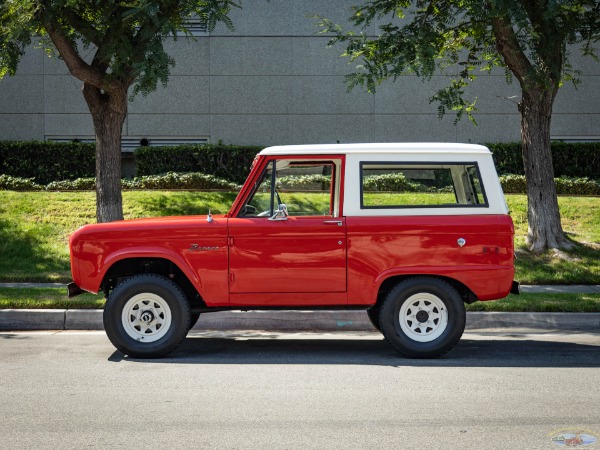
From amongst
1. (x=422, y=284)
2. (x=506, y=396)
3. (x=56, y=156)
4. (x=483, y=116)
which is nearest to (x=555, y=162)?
(x=483, y=116)

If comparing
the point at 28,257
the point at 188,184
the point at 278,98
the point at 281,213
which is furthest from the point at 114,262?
the point at 278,98

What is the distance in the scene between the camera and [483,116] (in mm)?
21719

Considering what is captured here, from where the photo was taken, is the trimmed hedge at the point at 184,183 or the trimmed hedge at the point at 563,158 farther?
the trimmed hedge at the point at 563,158

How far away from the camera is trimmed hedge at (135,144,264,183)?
66.5 feet

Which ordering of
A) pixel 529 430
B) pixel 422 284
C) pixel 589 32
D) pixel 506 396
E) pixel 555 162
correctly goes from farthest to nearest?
pixel 555 162
pixel 589 32
pixel 422 284
pixel 506 396
pixel 529 430

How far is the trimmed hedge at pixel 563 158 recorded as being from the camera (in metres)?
20.5

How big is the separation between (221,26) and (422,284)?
49.2 ft

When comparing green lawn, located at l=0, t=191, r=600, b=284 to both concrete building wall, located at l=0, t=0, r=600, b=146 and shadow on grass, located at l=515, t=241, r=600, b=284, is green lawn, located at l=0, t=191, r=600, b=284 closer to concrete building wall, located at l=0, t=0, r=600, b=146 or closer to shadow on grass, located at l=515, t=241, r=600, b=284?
shadow on grass, located at l=515, t=241, r=600, b=284

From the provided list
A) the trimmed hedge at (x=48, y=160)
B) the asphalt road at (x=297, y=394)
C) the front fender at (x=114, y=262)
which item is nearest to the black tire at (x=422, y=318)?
the asphalt road at (x=297, y=394)

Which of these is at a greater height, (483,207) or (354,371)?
(483,207)

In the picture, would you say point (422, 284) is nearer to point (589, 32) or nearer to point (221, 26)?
point (589, 32)

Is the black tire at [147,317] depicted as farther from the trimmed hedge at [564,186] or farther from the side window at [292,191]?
the trimmed hedge at [564,186]

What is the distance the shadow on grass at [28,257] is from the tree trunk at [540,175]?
7928mm

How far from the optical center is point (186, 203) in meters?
17.2
